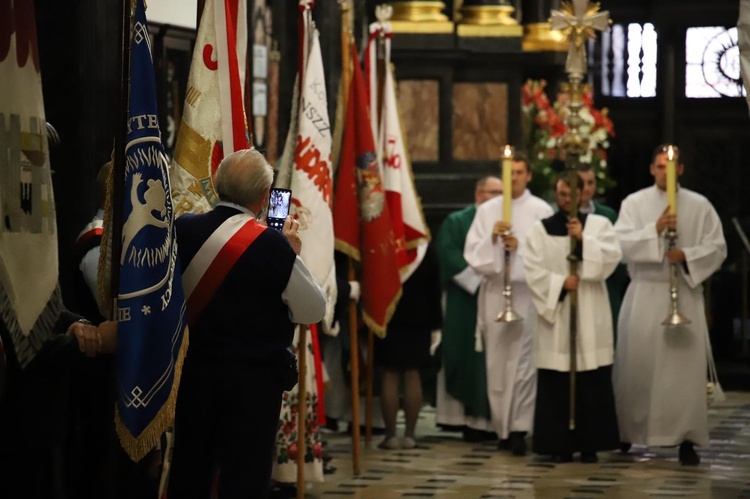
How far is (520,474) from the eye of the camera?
9.92m

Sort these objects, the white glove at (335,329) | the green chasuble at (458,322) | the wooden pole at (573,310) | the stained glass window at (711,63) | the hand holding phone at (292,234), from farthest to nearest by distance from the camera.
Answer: the stained glass window at (711,63) → the green chasuble at (458,322) → the wooden pole at (573,310) → the white glove at (335,329) → the hand holding phone at (292,234)

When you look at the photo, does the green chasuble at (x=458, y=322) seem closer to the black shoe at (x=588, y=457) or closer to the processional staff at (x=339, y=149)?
the black shoe at (x=588, y=457)

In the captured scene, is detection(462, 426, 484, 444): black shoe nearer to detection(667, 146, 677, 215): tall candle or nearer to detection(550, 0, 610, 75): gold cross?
detection(667, 146, 677, 215): tall candle

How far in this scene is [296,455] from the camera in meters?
8.80

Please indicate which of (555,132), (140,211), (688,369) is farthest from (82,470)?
(555,132)

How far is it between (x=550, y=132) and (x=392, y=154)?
11.4 ft

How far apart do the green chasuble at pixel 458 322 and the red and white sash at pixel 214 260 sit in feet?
18.4

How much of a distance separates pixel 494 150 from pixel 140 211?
28.6ft

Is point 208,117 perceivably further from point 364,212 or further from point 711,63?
point 711,63

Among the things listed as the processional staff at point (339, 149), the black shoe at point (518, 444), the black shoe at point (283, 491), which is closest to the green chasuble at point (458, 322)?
the black shoe at point (518, 444)

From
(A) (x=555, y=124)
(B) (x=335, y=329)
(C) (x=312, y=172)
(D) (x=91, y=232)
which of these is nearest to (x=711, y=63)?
(A) (x=555, y=124)

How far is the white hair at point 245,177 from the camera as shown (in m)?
6.27

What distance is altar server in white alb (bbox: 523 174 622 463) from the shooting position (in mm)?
10516

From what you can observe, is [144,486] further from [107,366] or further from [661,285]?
[661,285]
